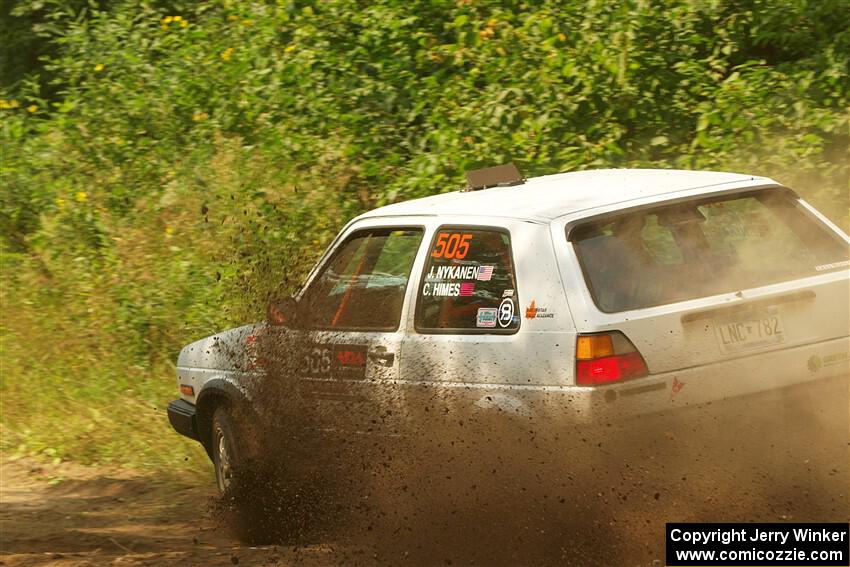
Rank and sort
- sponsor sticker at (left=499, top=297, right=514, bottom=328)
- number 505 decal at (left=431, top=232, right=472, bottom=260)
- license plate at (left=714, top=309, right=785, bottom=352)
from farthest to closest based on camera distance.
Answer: number 505 decal at (left=431, top=232, right=472, bottom=260) < sponsor sticker at (left=499, top=297, right=514, bottom=328) < license plate at (left=714, top=309, right=785, bottom=352)

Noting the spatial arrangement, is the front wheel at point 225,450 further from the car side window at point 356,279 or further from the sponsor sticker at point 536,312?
the sponsor sticker at point 536,312

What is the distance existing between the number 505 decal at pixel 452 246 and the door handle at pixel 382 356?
523 millimetres

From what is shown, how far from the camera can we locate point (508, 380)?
4945mm

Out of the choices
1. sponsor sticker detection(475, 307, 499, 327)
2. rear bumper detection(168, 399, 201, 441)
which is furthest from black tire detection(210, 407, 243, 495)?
sponsor sticker detection(475, 307, 499, 327)

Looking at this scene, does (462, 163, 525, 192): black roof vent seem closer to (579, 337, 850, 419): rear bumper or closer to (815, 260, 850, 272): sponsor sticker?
(815, 260, 850, 272): sponsor sticker

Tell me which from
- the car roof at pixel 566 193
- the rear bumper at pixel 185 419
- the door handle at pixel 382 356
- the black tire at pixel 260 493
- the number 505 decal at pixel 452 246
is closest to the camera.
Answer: the car roof at pixel 566 193

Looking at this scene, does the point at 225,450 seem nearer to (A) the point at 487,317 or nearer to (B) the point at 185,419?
(B) the point at 185,419

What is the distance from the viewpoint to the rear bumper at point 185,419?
22.9 ft

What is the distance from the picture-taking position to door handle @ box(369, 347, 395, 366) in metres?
5.52

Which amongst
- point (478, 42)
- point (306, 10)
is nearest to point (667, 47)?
point (478, 42)

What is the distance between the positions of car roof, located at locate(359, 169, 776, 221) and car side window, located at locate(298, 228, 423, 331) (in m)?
0.23

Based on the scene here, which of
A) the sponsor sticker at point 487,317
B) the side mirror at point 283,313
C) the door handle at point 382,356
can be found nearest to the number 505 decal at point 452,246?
the sponsor sticker at point 487,317

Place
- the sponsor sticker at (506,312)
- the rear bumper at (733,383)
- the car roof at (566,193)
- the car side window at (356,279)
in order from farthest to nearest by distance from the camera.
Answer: the car side window at (356,279) < the car roof at (566,193) < the sponsor sticker at (506,312) < the rear bumper at (733,383)

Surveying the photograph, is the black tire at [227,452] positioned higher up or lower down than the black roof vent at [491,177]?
lower down
